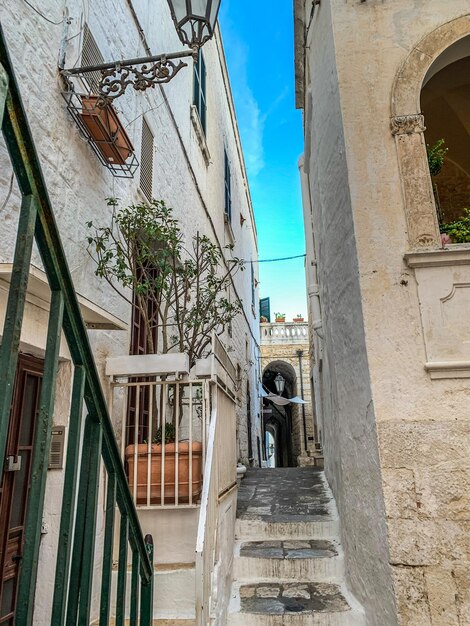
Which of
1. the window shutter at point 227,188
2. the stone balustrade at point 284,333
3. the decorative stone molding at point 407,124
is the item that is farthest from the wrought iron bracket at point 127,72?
the stone balustrade at point 284,333

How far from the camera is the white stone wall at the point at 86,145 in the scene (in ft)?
9.75

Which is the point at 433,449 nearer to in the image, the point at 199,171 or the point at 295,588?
the point at 295,588

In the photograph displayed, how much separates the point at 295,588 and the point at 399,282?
2.74 metres

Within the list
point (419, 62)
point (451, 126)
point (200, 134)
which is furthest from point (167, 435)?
point (200, 134)

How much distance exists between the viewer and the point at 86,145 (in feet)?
12.3

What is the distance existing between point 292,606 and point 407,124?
4164 mm

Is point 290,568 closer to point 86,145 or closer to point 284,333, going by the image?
point 86,145

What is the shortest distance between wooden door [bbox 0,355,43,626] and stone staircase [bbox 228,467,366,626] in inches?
64.8

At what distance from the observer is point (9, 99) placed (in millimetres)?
903

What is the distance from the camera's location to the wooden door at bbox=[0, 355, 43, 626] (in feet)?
8.68

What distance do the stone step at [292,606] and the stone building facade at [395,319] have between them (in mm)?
197

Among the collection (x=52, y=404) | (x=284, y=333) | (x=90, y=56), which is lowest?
(x=52, y=404)

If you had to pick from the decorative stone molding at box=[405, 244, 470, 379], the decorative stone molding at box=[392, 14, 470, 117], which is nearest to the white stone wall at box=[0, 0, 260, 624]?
the decorative stone molding at box=[405, 244, 470, 379]

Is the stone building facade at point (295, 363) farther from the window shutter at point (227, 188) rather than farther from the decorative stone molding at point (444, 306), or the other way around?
the decorative stone molding at point (444, 306)
